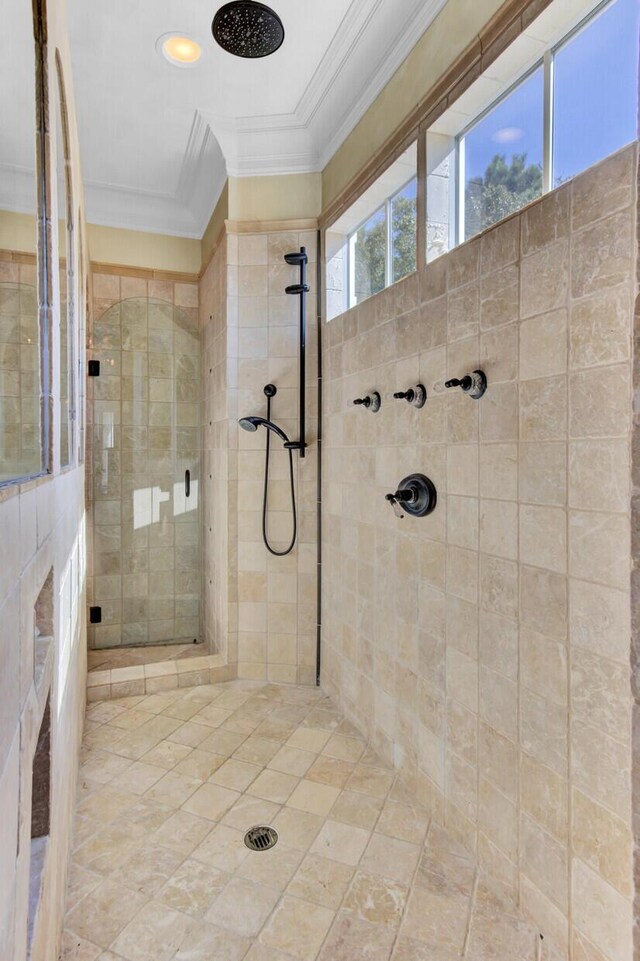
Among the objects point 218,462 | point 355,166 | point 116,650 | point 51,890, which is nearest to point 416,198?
point 355,166

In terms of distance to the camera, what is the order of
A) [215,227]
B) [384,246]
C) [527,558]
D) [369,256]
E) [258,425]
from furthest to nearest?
[215,227]
[258,425]
[369,256]
[384,246]
[527,558]

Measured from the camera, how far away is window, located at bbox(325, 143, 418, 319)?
6.91ft

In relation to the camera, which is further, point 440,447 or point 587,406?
point 440,447

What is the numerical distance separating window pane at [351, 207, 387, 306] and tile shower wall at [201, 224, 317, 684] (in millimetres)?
263

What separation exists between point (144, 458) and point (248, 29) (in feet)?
7.82

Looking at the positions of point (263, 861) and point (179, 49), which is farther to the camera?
point (179, 49)

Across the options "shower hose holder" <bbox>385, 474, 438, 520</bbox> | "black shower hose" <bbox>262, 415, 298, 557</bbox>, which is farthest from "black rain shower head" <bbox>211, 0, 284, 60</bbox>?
"shower hose holder" <bbox>385, 474, 438, 520</bbox>

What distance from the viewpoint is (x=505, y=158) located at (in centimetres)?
158

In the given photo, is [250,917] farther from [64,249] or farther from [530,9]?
[530,9]

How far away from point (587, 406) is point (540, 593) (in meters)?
0.49

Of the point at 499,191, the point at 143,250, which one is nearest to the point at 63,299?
the point at 499,191

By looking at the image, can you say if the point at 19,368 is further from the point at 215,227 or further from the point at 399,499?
the point at 215,227

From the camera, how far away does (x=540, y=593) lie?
1347 millimetres

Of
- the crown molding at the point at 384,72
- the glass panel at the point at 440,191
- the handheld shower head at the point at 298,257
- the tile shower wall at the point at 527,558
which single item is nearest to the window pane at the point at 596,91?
the tile shower wall at the point at 527,558
